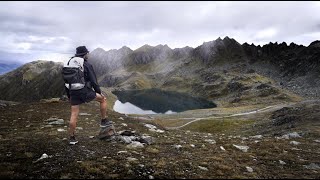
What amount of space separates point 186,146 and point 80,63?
328 inches

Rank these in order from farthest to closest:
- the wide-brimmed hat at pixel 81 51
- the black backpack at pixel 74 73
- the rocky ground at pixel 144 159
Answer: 1. the wide-brimmed hat at pixel 81 51
2. the black backpack at pixel 74 73
3. the rocky ground at pixel 144 159

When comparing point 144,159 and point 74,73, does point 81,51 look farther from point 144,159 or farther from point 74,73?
point 144,159

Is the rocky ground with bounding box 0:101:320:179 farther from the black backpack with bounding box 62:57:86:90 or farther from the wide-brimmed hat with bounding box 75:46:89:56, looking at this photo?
the wide-brimmed hat with bounding box 75:46:89:56

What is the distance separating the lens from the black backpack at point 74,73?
1681cm

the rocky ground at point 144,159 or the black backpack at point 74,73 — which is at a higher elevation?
the black backpack at point 74,73

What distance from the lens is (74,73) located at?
55.2ft

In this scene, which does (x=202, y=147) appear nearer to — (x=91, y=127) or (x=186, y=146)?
Result: (x=186, y=146)

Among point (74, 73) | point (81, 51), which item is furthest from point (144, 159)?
point (81, 51)

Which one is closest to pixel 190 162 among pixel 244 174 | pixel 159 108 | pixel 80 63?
pixel 244 174


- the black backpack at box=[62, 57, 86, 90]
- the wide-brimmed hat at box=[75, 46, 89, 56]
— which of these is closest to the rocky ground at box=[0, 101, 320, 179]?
the black backpack at box=[62, 57, 86, 90]

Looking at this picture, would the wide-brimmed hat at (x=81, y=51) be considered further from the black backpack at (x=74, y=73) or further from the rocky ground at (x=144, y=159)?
the rocky ground at (x=144, y=159)

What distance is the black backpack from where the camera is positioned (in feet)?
55.2

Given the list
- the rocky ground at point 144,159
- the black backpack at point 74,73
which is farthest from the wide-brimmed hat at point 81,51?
the rocky ground at point 144,159

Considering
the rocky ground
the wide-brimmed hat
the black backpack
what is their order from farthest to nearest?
the wide-brimmed hat → the black backpack → the rocky ground
